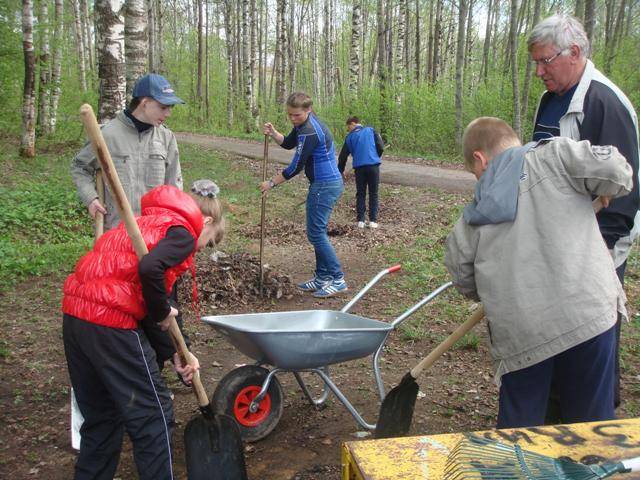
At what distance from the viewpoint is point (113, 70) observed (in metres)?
6.72

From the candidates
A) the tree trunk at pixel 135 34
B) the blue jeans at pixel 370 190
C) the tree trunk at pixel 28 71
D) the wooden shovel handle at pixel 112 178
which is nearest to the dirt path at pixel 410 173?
the blue jeans at pixel 370 190

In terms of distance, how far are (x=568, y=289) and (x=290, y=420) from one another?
2.06m

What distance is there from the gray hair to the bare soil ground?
7.33 ft

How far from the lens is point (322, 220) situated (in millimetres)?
5875

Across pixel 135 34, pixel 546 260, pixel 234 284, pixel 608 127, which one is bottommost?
pixel 234 284

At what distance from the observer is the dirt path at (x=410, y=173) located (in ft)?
39.9

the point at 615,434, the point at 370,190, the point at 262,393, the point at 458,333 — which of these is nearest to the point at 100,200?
the point at 262,393

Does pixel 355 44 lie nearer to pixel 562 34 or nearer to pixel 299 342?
pixel 562 34

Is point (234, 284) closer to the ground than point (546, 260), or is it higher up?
closer to the ground

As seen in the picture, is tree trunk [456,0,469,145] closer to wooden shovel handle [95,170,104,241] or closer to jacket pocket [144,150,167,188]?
jacket pocket [144,150,167,188]

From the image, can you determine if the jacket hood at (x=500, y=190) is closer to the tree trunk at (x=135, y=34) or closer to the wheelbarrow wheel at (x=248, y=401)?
the wheelbarrow wheel at (x=248, y=401)

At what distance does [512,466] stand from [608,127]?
1643mm

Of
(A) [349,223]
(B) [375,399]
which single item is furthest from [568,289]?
(A) [349,223]

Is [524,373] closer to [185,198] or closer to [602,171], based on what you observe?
[602,171]
